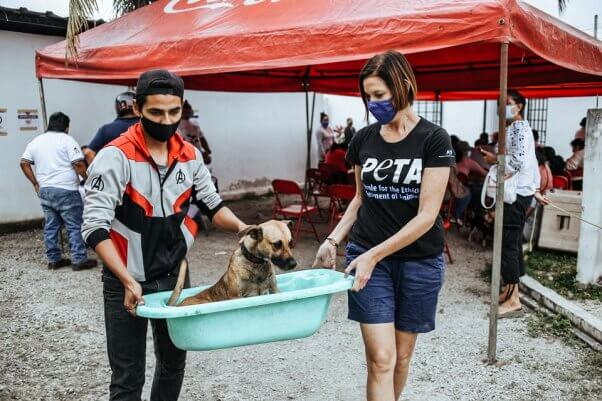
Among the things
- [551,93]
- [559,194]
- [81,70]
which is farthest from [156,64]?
[551,93]

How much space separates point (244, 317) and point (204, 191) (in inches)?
27.8

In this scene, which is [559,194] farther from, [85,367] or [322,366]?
[85,367]

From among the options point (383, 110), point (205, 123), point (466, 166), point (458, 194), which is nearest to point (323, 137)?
point (205, 123)

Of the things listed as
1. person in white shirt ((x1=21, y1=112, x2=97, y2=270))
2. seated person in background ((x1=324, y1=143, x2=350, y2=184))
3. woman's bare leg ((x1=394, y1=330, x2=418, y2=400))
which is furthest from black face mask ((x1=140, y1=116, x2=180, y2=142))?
seated person in background ((x1=324, y1=143, x2=350, y2=184))

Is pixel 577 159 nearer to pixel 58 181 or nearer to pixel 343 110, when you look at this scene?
pixel 58 181

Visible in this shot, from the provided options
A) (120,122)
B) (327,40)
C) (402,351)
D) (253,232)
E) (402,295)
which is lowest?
(402,351)

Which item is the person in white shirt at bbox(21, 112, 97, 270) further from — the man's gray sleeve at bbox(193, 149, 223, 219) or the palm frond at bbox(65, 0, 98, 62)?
the man's gray sleeve at bbox(193, 149, 223, 219)

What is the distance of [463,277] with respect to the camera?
6.12 metres

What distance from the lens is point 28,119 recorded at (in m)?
8.94

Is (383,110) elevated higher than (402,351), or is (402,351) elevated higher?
(383,110)

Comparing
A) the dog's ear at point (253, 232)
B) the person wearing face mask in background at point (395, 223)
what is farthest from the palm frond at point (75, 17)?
the person wearing face mask in background at point (395, 223)

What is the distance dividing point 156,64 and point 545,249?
16.2 ft

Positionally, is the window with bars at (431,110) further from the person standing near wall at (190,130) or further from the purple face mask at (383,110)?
the purple face mask at (383,110)

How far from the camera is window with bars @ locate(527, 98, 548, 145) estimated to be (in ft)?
50.4
